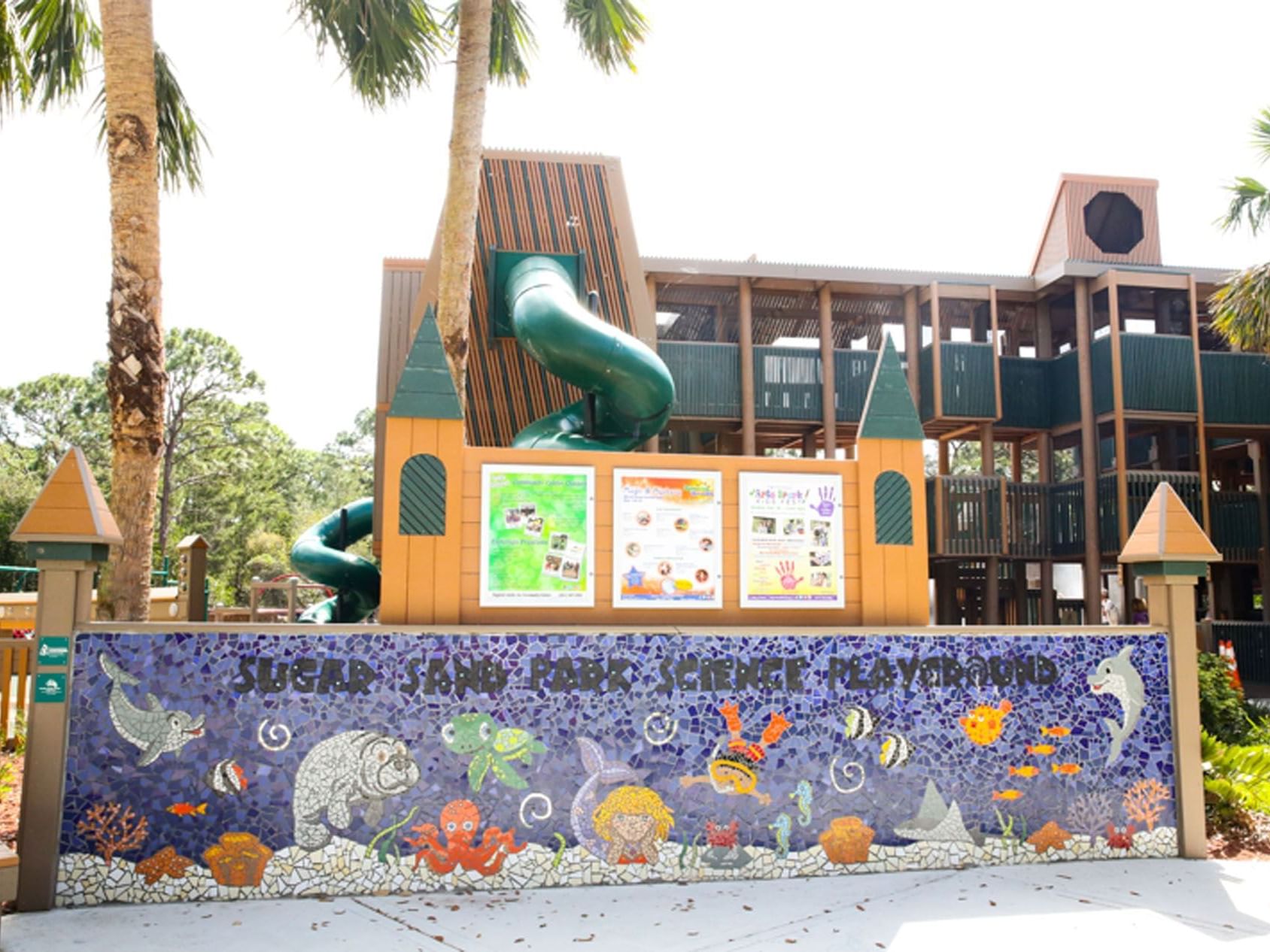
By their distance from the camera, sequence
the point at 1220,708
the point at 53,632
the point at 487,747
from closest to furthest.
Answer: the point at 53,632 → the point at 487,747 → the point at 1220,708

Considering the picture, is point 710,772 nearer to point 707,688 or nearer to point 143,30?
point 707,688

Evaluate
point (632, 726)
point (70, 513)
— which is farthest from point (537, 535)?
point (70, 513)

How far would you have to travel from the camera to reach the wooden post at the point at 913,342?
62.1 ft

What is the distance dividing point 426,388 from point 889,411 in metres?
3.28

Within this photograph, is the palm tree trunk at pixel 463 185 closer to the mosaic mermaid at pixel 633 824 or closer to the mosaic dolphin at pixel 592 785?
the mosaic dolphin at pixel 592 785

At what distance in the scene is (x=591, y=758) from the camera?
20.9 ft

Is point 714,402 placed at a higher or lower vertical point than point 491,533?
higher

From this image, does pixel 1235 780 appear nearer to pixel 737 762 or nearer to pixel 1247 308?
pixel 737 762

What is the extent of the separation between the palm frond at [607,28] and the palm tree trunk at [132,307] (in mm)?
5073

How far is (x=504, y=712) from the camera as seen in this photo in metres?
6.31

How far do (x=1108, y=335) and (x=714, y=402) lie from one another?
7.39 metres

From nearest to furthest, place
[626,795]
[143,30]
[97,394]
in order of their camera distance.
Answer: [626,795] < [143,30] < [97,394]

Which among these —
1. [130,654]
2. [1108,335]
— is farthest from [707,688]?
[1108,335]

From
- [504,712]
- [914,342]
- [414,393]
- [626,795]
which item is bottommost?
[626,795]
